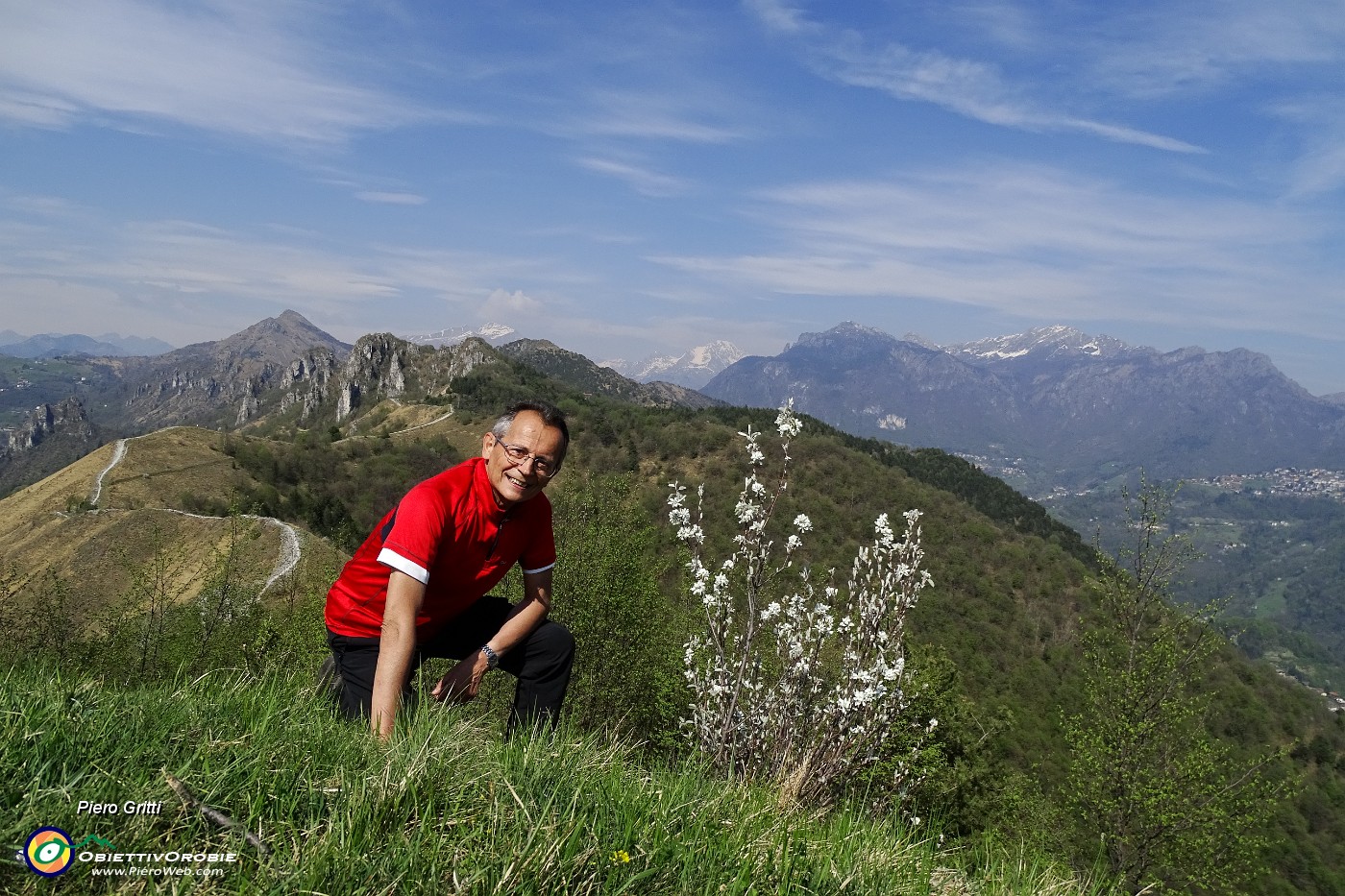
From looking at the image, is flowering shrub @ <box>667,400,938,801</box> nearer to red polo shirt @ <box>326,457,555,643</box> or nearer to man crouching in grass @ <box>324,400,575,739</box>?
man crouching in grass @ <box>324,400,575,739</box>

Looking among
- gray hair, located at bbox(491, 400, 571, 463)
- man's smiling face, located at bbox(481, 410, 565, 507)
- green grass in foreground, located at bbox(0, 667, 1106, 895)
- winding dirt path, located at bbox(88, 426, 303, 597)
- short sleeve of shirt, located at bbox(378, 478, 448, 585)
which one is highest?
gray hair, located at bbox(491, 400, 571, 463)

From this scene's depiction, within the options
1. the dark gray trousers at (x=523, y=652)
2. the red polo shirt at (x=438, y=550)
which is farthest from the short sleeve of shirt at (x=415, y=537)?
the dark gray trousers at (x=523, y=652)

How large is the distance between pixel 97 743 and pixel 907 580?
15.4 ft

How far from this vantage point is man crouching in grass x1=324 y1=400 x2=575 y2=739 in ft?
12.8

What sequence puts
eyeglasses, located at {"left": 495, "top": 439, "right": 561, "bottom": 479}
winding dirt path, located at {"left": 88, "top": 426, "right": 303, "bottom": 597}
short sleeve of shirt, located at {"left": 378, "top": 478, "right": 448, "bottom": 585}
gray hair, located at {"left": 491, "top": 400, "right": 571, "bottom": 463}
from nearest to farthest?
1. short sleeve of shirt, located at {"left": 378, "top": 478, "right": 448, "bottom": 585}
2. eyeglasses, located at {"left": 495, "top": 439, "right": 561, "bottom": 479}
3. gray hair, located at {"left": 491, "top": 400, "right": 571, "bottom": 463}
4. winding dirt path, located at {"left": 88, "top": 426, "right": 303, "bottom": 597}

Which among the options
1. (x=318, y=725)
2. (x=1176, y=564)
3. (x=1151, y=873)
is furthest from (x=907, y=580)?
(x=1151, y=873)

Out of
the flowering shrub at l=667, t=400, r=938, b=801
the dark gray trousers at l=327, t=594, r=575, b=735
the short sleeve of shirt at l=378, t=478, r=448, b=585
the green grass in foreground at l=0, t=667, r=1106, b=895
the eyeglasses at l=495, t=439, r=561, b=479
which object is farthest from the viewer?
the flowering shrub at l=667, t=400, r=938, b=801

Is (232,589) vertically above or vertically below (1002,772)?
above

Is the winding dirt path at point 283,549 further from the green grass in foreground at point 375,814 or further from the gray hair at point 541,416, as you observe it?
the green grass in foreground at point 375,814

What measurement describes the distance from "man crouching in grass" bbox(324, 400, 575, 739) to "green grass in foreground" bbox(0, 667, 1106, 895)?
866 millimetres

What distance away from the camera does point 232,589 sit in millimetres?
18297

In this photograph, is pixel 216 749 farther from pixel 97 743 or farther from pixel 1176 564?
pixel 1176 564

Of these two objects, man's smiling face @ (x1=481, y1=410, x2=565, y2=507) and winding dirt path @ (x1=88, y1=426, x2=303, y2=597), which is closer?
man's smiling face @ (x1=481, y1=410, x2=565, y2=507)

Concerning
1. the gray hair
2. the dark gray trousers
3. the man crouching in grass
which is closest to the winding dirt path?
the dark gray trousers
